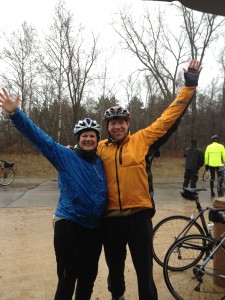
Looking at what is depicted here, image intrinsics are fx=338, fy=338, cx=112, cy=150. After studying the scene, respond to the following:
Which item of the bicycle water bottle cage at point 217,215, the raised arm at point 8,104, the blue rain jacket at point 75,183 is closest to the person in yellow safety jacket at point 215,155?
the bicycle water bottle cage at point 217,215

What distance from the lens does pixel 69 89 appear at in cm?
2439

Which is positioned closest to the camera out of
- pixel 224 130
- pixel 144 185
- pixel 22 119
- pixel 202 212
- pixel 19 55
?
pixel 22 119

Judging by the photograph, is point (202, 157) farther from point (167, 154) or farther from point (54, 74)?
point (167, 154)

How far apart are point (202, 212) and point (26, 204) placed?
234 inches

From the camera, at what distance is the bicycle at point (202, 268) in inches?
135

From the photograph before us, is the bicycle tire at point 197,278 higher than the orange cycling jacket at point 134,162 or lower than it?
lower

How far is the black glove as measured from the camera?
9.77 ft

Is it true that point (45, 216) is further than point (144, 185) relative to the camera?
Yes

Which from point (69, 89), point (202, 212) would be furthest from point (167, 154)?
point (202, 212)

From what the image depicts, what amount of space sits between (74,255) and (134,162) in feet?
2.94

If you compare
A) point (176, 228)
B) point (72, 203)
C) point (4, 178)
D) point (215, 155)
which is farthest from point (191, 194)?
point (4, 178)

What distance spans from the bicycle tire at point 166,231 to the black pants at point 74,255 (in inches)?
67.5

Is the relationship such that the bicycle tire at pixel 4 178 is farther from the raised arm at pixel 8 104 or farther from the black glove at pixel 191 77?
the black glove at pixel 191 77

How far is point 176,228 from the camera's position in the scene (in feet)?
14.9
